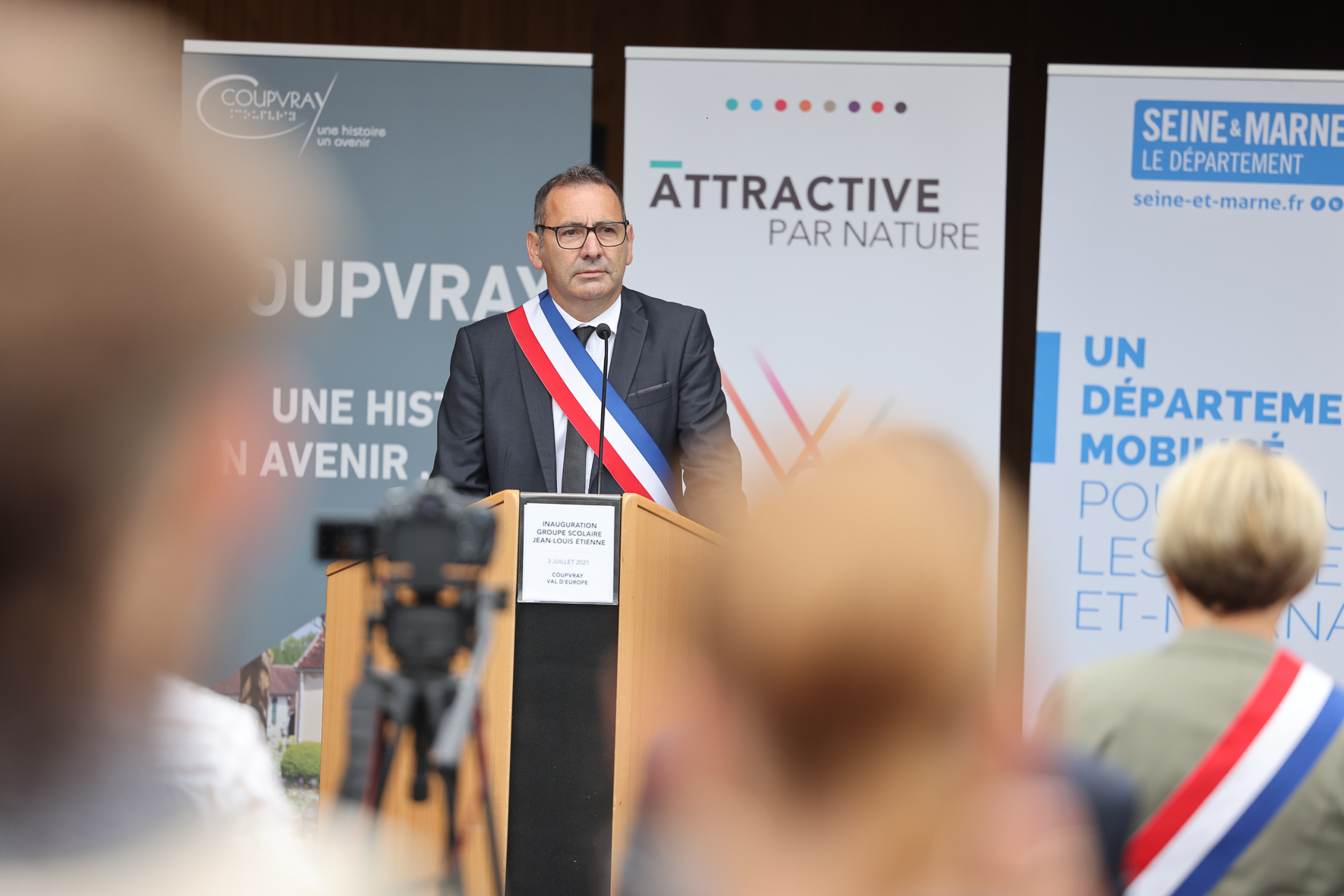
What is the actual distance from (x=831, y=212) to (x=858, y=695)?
13.0 ft

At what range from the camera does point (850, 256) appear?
14.7 ft

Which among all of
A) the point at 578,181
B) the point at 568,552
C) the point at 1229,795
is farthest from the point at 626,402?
the point at 1229,795

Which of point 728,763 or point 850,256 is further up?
point 850,256

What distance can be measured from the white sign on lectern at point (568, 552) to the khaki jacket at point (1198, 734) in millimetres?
1099

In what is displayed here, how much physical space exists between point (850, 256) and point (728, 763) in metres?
3.90

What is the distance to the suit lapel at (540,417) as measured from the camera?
3137mm

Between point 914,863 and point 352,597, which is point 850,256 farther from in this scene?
point 914,863

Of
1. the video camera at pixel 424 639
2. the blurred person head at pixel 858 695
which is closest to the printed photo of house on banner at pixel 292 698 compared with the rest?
the video camera at pixel 424 639

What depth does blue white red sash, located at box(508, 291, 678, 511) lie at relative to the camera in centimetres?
309

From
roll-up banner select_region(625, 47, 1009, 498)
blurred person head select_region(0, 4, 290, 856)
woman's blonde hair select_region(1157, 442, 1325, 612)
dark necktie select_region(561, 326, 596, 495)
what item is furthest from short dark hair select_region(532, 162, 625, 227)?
blurred person head select_region(0, 4, 290, 856)

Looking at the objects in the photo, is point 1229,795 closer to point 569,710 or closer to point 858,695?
point 858,695

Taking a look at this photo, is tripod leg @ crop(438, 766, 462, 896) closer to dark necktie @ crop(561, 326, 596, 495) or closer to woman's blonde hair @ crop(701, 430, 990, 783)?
woman's blonde hair @ crop(701, 430, 990, 783)

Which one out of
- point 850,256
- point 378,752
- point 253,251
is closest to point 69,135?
point 253,251

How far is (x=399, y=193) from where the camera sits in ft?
14.9
